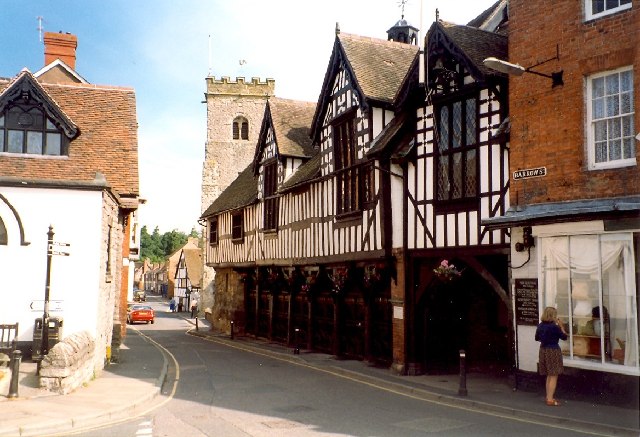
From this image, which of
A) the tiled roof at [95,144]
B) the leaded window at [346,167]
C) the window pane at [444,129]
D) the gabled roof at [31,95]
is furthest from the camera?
the leaded window at [346,167]

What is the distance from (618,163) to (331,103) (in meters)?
10.6

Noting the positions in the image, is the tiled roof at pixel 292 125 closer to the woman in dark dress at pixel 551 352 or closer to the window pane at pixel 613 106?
the window pane at pixel 613 106

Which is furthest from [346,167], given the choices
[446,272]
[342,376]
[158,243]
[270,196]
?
[158,243]

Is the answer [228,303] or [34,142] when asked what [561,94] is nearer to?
[34,142]

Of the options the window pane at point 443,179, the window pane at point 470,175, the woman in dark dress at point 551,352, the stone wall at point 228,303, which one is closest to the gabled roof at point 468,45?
the window pane at point 470,175

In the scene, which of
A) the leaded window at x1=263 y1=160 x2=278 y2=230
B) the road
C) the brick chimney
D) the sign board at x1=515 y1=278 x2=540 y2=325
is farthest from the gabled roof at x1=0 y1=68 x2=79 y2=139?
the sign board at x1=515 y1=278 x2=540 y2=325

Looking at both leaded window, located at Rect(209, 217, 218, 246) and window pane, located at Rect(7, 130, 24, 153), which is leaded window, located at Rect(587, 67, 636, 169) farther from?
A: leaded window, located at Rect(209, 217, 218, 246)

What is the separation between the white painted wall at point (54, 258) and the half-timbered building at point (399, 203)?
7182 mm

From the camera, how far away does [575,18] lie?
11.3 meters

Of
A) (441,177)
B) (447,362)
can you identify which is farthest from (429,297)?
(441,177)

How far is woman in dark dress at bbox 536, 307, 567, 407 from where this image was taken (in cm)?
1058

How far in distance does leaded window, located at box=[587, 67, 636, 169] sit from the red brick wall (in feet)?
0.52

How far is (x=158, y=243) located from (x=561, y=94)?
509 feet

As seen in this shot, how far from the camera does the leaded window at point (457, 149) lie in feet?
44.7
